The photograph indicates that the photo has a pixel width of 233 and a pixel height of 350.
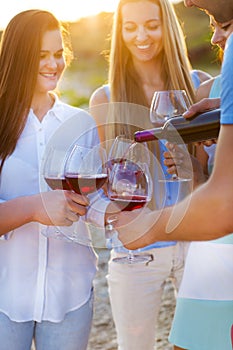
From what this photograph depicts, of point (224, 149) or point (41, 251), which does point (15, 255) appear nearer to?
point (41, 251)

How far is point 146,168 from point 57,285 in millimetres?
656

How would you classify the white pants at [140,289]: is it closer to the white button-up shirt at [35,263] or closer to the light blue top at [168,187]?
the light blue top at [168,187]

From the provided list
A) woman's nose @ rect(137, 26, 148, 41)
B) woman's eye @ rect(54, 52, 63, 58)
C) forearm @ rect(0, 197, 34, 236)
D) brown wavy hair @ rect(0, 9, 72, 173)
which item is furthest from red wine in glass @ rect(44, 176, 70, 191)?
woman's nose @ rect(137, 26, 148, 41)

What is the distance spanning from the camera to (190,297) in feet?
7.86

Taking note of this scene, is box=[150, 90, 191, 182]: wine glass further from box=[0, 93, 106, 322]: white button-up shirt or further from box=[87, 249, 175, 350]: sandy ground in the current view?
box=[87, 249, 175, 350]: sandy ground

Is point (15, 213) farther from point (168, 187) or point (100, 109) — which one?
point (100, 109)

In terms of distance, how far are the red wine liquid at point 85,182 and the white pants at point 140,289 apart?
0.95 m

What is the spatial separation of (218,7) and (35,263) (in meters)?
1.24

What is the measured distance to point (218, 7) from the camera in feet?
5.86

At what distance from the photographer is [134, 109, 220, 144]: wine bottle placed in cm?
198

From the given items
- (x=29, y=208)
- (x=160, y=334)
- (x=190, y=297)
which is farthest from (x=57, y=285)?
(x=160, y=334)

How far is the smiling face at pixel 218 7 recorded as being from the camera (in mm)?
1774

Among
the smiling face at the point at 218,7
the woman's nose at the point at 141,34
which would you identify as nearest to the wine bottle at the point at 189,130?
the smiling face at the point at 218,7

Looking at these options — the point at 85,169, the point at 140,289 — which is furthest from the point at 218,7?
the point at 140,289
